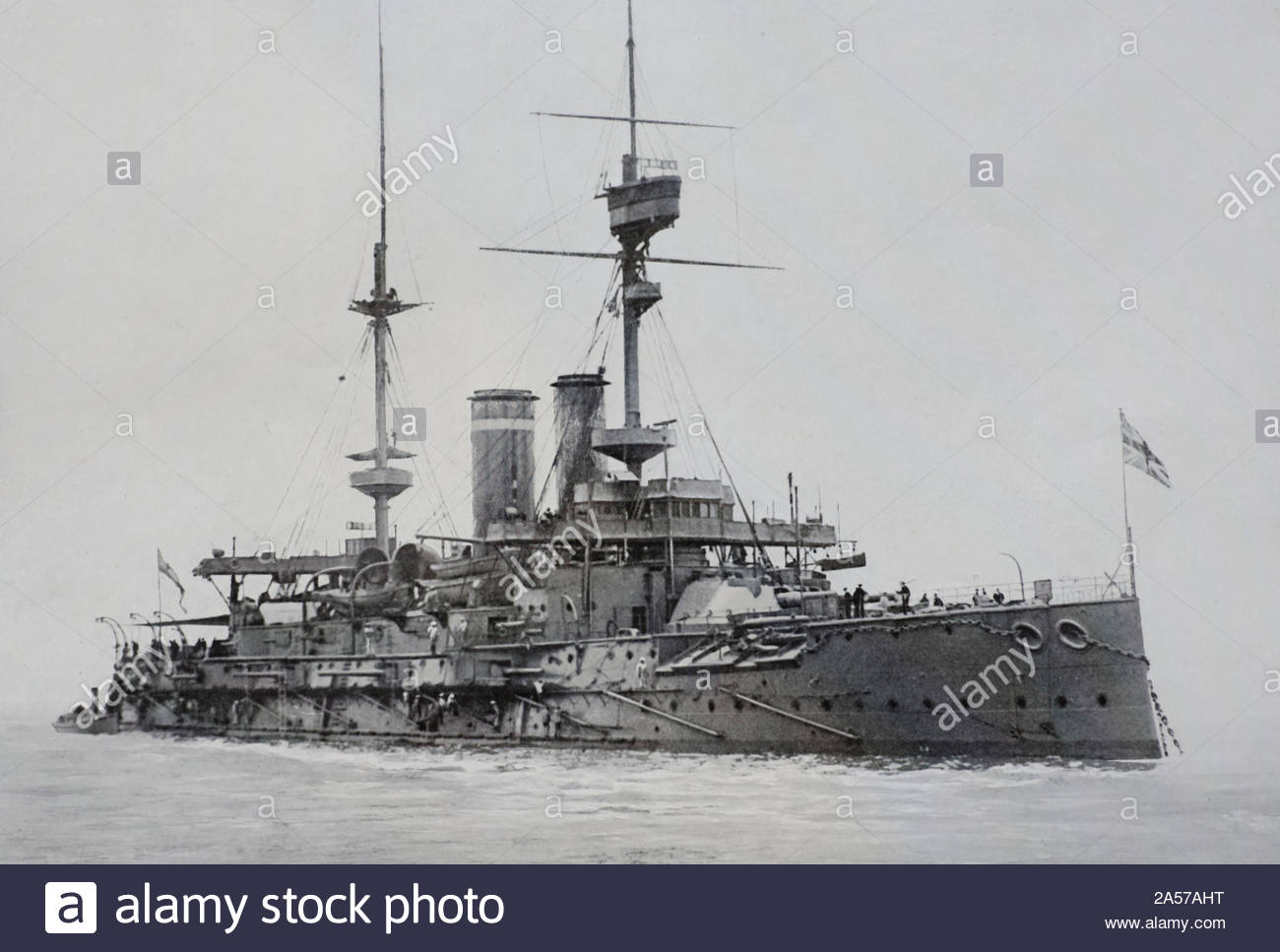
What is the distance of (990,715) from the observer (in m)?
18.3

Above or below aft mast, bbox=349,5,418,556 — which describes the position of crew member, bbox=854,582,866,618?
below

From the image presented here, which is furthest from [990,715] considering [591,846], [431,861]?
[431,861]

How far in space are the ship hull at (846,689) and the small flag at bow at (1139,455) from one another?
227 cm

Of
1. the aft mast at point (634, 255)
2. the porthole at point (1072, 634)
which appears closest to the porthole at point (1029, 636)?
the porthole at point (1072, 634)

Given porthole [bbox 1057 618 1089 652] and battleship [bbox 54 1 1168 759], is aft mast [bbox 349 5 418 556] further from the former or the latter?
porthole [bbox 1057 618 1089 652]

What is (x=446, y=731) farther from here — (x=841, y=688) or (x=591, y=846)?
(x=591, y=846)

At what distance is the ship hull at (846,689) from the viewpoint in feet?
58.5

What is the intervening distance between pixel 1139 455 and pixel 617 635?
9.37 metres

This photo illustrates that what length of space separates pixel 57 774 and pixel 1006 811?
51.6 ft

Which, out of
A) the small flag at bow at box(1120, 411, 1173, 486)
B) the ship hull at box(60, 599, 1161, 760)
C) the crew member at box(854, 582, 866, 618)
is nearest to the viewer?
the small flag at bow at box(1120, 411, 1173, 486)

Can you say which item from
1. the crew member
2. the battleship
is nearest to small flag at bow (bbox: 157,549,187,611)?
the battleship
